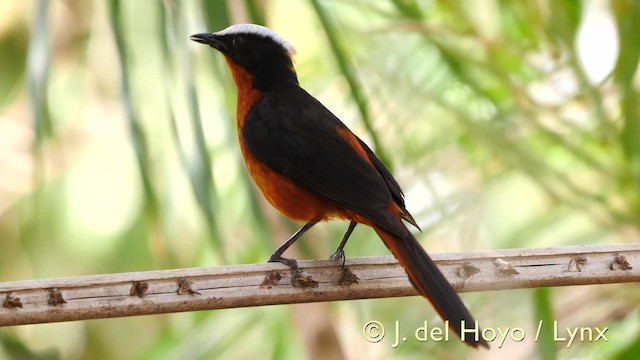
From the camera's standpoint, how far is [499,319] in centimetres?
396

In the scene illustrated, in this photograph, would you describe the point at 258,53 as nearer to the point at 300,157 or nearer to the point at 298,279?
the point at 300,157

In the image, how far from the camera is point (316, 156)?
2574 mm

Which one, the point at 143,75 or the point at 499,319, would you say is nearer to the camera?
the point at 499,319

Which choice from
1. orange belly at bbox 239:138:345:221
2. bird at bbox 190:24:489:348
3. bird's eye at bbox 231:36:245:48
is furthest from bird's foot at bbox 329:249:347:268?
bird's eye at bbox 231:36:245:48

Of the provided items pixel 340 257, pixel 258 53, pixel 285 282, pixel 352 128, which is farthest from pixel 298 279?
pixel 352 128

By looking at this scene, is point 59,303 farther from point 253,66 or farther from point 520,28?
point 520,28

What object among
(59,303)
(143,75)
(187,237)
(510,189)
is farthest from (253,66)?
(510,189)

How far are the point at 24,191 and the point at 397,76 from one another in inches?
93.2

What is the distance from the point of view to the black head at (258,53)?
292 centimetres

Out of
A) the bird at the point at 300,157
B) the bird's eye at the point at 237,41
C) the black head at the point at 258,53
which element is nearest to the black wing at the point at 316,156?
the bird at the point at 300,157

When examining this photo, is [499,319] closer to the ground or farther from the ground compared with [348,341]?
closer to the ground

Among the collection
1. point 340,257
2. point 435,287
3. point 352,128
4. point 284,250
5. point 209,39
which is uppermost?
point 352,128

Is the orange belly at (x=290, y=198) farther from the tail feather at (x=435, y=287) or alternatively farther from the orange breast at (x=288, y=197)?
the tail feather at (x=435, y=287)

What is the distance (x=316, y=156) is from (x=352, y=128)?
1731mm
